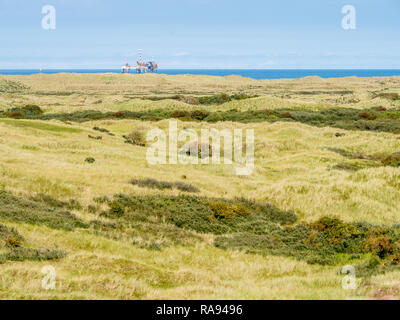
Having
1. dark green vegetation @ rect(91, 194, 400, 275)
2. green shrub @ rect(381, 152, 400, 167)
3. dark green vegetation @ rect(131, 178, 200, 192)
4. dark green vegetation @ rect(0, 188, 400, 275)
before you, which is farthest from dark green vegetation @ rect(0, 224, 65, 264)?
green shrub @ rect(381, 152, 400, 167)

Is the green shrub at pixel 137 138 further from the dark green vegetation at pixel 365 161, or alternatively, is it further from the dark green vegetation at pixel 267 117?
the dark green vegetation at pixel 365 161

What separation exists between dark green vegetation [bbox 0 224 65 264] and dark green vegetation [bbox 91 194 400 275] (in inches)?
243

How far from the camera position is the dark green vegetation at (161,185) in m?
29.0

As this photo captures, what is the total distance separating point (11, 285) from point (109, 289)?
7.94 feet

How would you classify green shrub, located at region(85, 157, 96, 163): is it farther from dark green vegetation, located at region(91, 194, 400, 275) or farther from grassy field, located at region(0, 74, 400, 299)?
dark green vegetation, located at region(91, 194, 400, 275)

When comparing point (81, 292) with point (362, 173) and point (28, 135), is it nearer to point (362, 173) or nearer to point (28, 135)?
point (362, 173)

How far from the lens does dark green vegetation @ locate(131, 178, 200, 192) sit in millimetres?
28953

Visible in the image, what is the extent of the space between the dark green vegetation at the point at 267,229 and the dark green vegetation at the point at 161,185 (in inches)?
110

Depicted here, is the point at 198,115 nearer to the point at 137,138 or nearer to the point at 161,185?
the point at 137,138

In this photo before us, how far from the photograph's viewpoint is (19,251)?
47.4 ft

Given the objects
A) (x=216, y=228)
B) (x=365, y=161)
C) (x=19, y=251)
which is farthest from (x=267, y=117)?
(x=19, y=251)

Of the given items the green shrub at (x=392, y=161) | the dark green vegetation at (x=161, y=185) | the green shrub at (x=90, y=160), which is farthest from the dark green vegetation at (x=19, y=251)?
the green shrub at (x=392, y=161)

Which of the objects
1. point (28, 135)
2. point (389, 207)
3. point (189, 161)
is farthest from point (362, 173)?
point (28, 135)

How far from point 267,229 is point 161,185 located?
28.3ft
